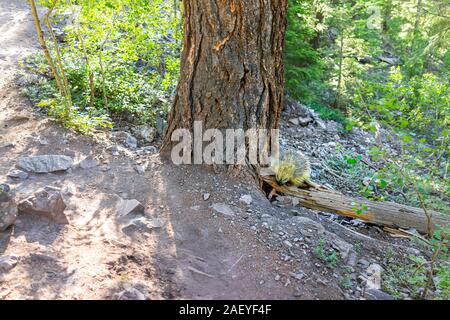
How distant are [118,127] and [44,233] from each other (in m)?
3.19

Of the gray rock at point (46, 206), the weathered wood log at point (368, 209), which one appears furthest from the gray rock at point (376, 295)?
the gray rock at point (46, 206)

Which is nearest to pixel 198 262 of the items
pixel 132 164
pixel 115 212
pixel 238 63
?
pixel 115 212

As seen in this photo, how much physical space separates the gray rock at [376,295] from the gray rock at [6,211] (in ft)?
9.88

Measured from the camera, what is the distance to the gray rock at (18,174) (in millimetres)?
3799

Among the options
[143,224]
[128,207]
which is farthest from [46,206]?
[143,224]

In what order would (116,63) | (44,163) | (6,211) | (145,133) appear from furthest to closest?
(116,63) → (145,133) → (44,163) → (6,211)

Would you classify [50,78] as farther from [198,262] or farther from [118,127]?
[198,262]

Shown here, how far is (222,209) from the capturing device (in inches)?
150

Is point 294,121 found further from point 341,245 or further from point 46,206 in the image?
point 46,206

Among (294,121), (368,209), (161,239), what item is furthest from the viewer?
(294,121)

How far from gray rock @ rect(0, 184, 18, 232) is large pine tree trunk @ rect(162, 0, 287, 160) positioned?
6.50 ft

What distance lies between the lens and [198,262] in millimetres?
3111

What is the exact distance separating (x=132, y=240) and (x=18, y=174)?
1597 millimetres
